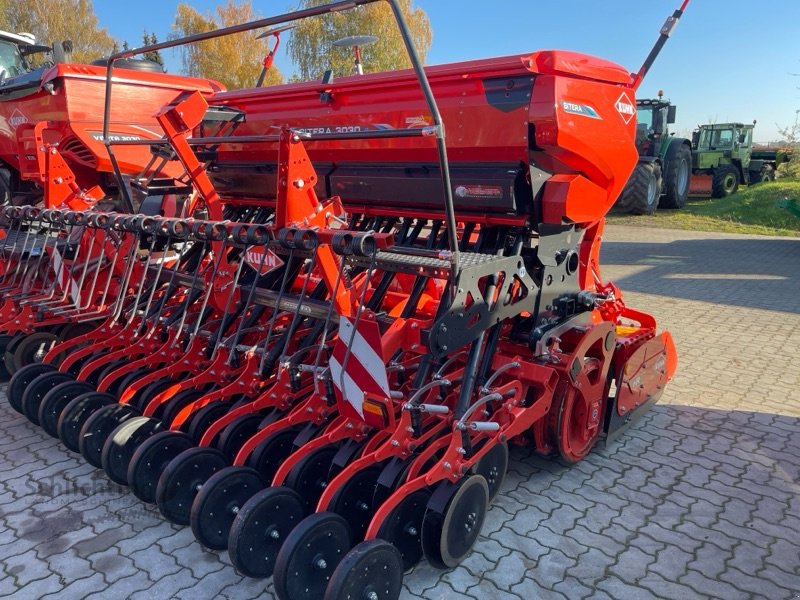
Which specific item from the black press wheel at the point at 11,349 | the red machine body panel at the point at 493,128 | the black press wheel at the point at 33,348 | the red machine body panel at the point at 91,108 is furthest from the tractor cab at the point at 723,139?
the black press wheel at the point at 11,349

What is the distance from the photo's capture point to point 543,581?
2568 mm

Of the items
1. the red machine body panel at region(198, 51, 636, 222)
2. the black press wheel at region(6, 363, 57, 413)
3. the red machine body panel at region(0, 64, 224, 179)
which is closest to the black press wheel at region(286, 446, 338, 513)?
the red machine body panel at region(198, 51, 636, 222)

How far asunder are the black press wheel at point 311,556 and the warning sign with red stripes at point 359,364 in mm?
488

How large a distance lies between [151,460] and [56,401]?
979mm

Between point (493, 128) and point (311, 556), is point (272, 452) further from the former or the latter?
point (493, 128)

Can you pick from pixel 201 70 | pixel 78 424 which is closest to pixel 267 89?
pixel 78 424

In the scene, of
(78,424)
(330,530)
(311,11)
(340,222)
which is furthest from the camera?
(78,424)

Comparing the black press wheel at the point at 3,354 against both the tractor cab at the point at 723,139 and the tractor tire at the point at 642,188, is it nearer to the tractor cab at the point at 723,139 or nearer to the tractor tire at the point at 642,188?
the tractor tire at the point at 642,188

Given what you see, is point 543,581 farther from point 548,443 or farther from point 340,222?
point 340,222

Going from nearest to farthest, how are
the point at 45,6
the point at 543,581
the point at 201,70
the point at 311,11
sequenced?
the point at 311,11, the point at 543,581, the point at 201,70, the point at 45,6

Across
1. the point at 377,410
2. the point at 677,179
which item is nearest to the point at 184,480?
the point at 377,410

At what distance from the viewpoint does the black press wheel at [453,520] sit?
241 centimetres

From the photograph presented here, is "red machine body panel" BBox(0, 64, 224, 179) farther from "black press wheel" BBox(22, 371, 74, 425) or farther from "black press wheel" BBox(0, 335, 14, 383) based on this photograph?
"black press wheel" BBox(22, 371, 74, 425)

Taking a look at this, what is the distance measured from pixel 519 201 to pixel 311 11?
1.38 m
